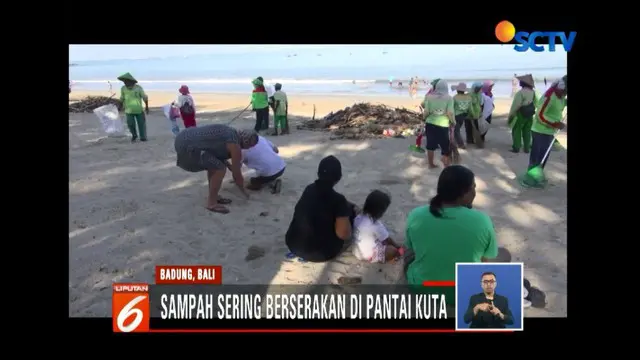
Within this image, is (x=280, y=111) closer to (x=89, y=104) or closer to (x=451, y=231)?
(x=451, y=231)

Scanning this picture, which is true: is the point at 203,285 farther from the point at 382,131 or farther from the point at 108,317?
the point at 382,131

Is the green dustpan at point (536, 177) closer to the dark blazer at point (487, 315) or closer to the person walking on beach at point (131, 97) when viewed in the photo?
the dark blazer at point (487, 315)

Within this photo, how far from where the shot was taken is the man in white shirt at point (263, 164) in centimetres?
544

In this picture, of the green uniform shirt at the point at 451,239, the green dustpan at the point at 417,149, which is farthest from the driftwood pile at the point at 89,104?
the green uniform shirt at the point at 451,239

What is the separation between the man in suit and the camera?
8.94 ft

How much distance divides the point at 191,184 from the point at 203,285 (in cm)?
276

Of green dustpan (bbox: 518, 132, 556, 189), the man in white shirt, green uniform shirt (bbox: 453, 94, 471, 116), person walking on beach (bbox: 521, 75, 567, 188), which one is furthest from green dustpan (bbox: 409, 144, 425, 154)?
the man in white shirt

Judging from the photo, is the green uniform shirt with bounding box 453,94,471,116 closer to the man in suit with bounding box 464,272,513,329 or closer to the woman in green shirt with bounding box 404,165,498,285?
the woman in green shirt with bounding box 404,165,498,285

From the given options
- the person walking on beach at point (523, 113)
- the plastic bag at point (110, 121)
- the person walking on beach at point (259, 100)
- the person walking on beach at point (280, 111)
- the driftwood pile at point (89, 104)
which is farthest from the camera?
the driftwood pile at point (89, 104)

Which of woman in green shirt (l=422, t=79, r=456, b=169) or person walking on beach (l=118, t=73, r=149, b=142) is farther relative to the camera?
person walking on beach (l=118, t=73, r=149, b=142)

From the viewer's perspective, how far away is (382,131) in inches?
366

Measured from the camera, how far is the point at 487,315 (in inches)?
108

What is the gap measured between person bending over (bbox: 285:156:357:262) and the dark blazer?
116 cm

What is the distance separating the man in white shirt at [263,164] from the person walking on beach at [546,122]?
332 centimetres
